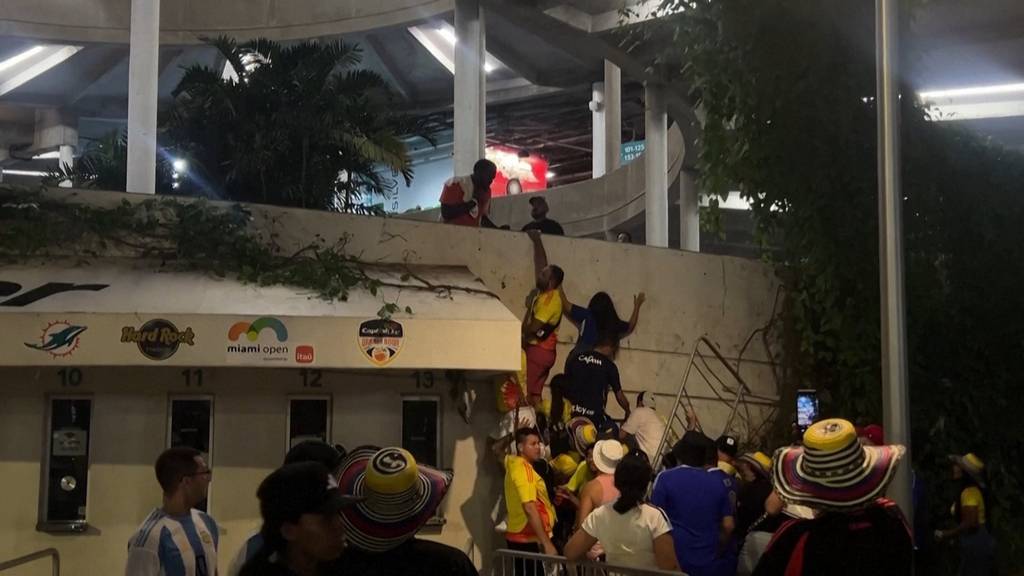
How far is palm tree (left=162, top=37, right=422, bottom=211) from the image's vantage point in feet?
47.7

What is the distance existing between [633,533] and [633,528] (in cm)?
3

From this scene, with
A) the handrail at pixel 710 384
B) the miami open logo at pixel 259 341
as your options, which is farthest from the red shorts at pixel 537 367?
the miami open logo at pixel 259 341

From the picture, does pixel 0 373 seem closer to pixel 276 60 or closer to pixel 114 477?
pixel 114 477

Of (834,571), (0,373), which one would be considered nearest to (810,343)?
(0,373)

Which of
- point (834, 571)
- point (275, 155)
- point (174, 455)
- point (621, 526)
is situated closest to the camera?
point (834, 571)

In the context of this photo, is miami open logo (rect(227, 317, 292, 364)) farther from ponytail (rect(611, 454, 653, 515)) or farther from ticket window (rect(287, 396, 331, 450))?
ponytail (rect(611, 454, 653, 515))

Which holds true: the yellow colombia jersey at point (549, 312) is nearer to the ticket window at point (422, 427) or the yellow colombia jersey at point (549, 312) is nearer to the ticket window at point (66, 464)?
the ticket window at point (422, 427)

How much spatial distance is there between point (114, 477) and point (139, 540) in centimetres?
500

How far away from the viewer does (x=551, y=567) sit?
766 centimetres

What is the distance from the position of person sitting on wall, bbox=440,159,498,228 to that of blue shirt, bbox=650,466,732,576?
5.80 m

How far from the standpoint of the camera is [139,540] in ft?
17.6

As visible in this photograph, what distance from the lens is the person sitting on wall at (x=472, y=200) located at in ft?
40.9

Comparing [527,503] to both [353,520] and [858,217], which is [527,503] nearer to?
[353,520]

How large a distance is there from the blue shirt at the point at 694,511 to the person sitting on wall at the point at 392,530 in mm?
3694
